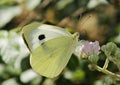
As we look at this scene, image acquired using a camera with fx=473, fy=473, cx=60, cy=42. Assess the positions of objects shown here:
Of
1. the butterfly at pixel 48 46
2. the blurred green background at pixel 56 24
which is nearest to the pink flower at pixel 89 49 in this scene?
the butterfly at pixel 48 46

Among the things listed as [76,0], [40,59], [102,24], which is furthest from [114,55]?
[102,24]

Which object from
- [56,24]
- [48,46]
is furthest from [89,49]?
[56,24]

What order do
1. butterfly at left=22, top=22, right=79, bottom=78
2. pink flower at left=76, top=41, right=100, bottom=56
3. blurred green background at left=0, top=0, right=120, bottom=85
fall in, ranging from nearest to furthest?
pink flower at left=76, top=41, right=100, bottom=56, butterfly at left=22, top=22, right=79, bottom=78, blurred green background at left=0, top=0, right=120, bottom=85

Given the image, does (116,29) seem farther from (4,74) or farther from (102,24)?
(4,74)

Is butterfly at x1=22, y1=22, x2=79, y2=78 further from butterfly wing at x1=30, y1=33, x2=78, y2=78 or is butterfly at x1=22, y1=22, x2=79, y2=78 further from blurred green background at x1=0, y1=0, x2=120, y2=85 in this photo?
blurred green background at x1=0, y1=0, x2=120, y2=85

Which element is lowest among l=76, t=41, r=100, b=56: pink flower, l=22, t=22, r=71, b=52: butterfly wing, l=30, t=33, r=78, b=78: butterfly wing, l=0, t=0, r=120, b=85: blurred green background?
l=0, t=0, r=120, b=85: blurred green background

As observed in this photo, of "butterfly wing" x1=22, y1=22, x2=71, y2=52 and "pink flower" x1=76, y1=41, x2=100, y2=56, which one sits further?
"butterfly wing" x1=22, y1=22, x2=71, y2=52

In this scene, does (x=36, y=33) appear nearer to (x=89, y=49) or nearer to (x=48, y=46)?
(x=48, y=46)

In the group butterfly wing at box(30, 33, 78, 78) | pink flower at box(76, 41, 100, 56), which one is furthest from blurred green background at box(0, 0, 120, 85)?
pink flower at box(76, 41, 100, 56)
